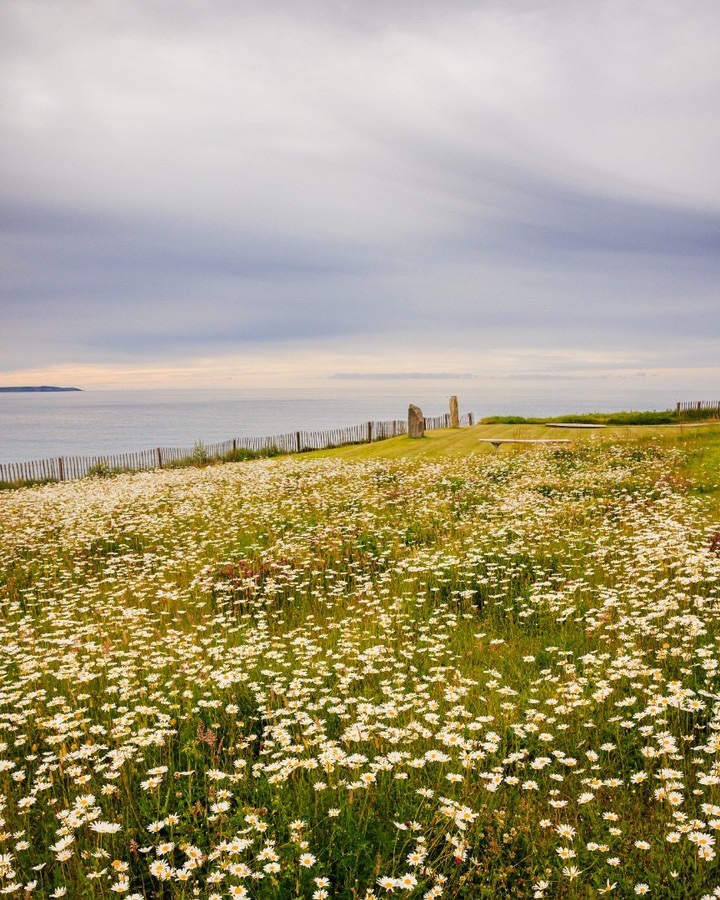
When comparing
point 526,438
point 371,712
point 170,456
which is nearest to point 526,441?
point 526,438

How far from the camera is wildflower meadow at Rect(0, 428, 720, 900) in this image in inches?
140

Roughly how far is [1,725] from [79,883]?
6.78ft

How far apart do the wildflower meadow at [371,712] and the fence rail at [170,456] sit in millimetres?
26572

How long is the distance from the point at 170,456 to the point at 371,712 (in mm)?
39980

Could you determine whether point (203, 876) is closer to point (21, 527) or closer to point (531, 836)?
point (531, 836)

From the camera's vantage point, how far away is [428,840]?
374 centimetres

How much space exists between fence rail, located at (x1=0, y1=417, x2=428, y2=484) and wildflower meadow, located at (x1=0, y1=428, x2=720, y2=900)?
26.6m

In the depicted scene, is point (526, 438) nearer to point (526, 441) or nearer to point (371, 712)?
point (526, 441)

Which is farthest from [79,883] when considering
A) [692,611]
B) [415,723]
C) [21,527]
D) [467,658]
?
[21,527]

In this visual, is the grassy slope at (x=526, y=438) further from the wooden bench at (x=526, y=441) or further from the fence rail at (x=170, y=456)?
the fence rail at (x=170, y=456)

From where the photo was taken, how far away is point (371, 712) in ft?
16.3

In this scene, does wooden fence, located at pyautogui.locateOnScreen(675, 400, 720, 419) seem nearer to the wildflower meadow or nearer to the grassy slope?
the grassy slope

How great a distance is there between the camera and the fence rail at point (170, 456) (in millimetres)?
37406

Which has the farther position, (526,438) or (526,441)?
(526,438)
